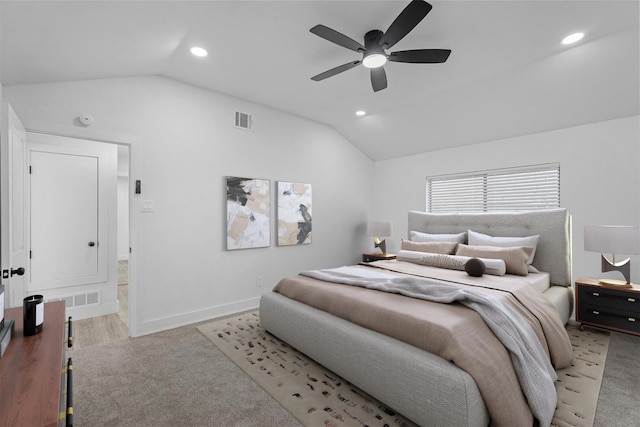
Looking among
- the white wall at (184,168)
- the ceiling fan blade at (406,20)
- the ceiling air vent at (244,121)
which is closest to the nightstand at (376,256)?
the white wall at (184,168)

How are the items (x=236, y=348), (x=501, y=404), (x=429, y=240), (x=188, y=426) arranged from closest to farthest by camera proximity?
(x=501, y=404), (x=188, y=426), (x=236, y=348), (x=429, y=240)

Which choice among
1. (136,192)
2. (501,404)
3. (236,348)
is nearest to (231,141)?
(136,192)

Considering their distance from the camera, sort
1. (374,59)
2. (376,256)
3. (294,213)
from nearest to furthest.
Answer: (374,59) < (294,213) < (376,256)

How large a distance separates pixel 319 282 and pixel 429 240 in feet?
6.55

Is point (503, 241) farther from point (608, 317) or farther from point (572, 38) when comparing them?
point (572, 38)

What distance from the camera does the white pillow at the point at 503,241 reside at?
3.40m

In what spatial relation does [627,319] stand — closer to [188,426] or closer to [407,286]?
[407,286]

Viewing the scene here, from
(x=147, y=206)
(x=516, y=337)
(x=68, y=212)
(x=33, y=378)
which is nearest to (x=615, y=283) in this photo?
(x=516, y=337)

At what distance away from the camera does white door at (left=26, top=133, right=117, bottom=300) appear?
11.1 ft

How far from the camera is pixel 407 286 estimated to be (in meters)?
2.38

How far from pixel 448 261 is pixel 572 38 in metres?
2.26

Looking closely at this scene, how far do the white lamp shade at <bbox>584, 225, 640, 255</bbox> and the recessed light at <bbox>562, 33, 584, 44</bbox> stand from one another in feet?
5.51

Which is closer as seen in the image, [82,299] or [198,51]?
[198,51]

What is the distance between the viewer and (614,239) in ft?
9.07
